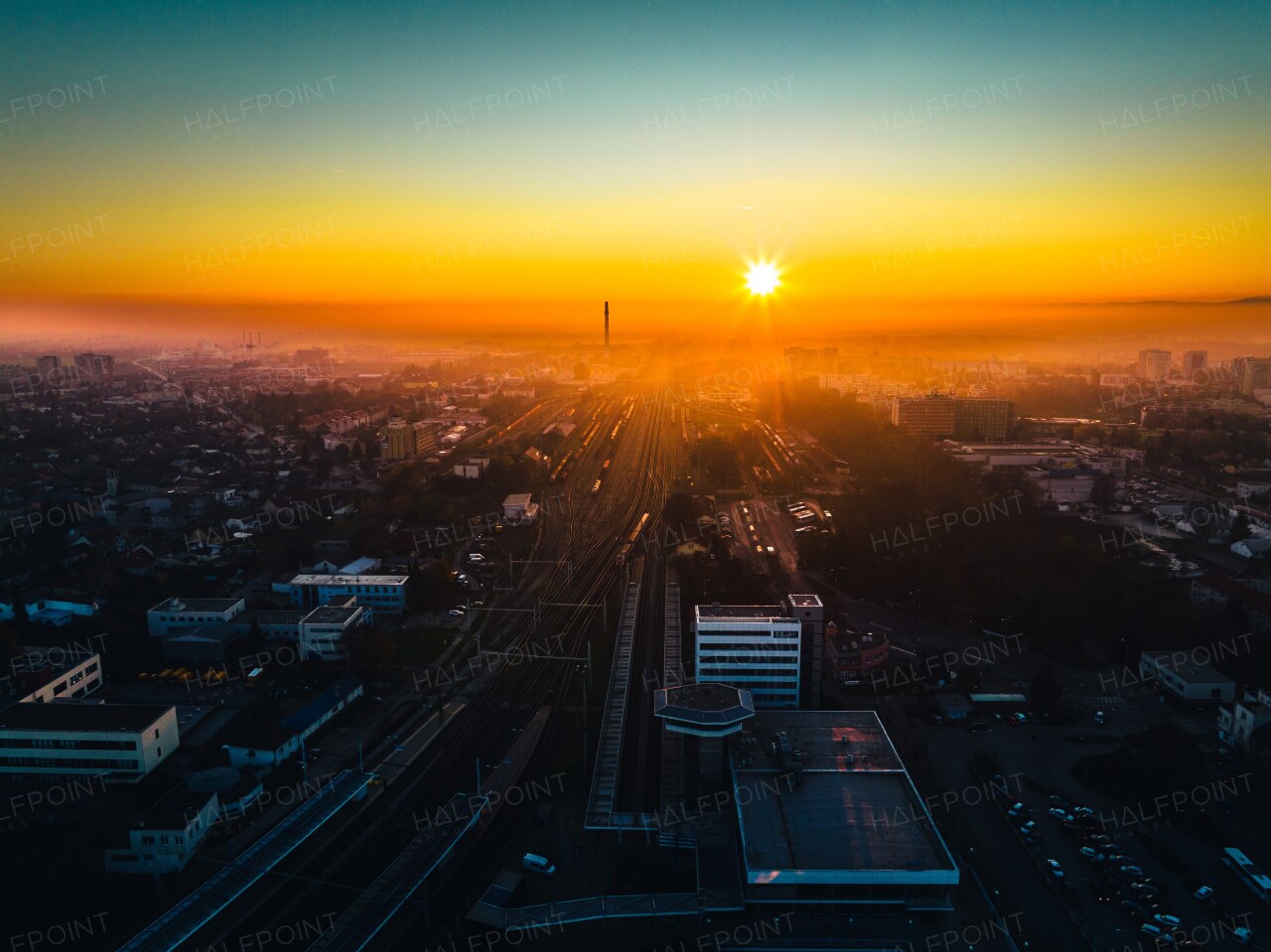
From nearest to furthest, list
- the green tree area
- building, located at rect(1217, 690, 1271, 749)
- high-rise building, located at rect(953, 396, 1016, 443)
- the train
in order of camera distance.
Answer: building, located at rect(1217, 690, 1271, 749) < the green tree area < the train < high-rise building, located at rect(953, 396, 1016, 443)

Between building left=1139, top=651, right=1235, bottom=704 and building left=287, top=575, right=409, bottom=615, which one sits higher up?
building left=287, top=575, right=409, bottom=615

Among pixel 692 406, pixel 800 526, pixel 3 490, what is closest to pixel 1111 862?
pixel 800 526

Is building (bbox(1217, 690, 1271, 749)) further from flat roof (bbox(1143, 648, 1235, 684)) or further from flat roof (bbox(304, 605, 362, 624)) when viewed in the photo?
flat roof (bbox(304, 605, 362, 624))

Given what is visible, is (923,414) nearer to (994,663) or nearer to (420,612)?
(994,663)

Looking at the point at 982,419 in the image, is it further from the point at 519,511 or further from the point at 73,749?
the point at 73,749

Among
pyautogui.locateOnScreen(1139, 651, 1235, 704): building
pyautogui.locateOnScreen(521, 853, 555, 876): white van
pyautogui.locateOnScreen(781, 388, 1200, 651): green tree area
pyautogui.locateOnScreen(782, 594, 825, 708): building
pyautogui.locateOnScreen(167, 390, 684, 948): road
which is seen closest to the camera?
pyautogui.locateOnScreen(167, 390, 684, 948): road

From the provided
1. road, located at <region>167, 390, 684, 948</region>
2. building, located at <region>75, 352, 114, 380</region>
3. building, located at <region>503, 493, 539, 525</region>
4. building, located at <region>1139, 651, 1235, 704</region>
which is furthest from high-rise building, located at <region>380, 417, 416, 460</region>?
building, located at <region>75, 352, 114, 380</region>
